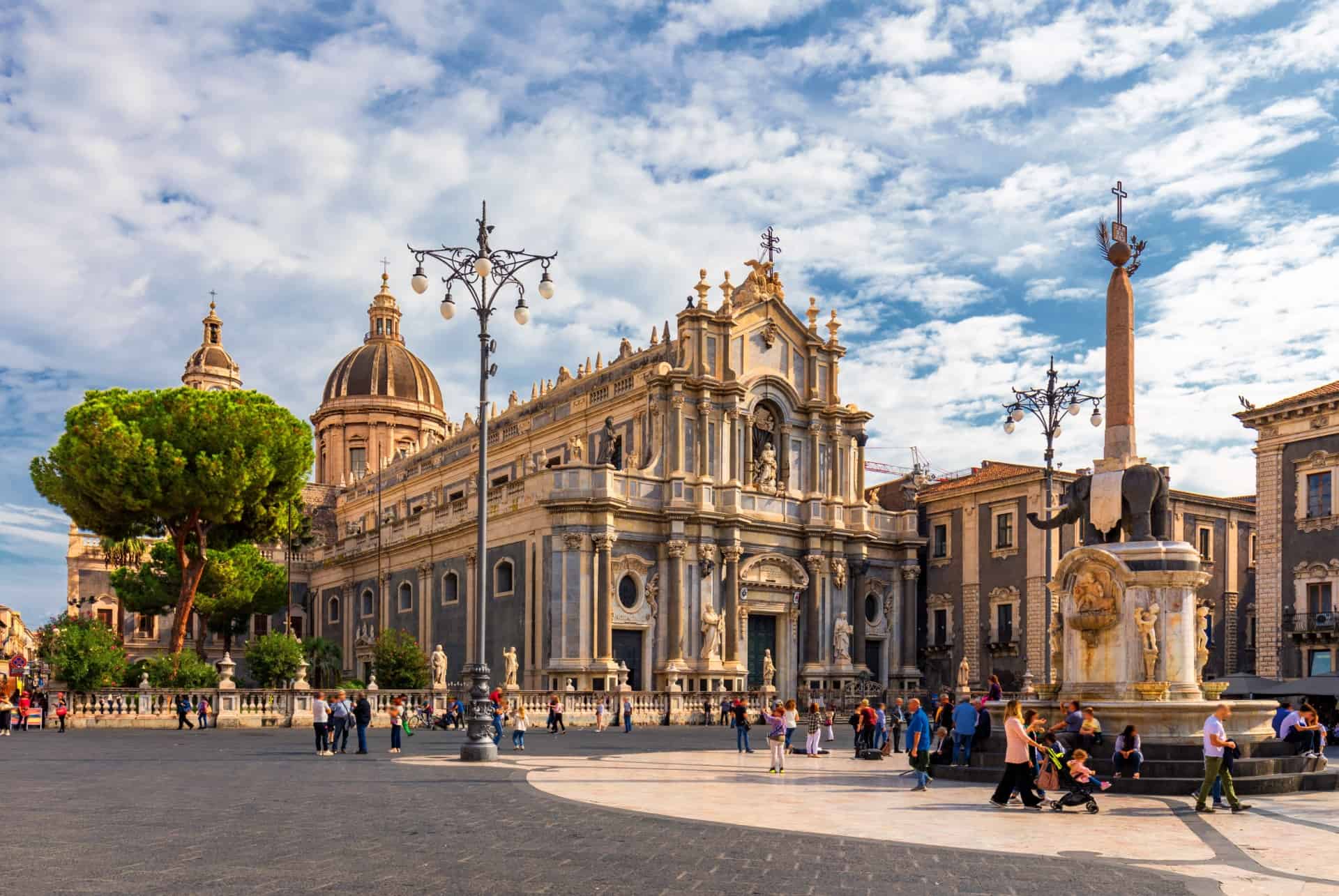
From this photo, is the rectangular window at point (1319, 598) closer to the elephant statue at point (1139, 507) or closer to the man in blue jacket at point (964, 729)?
the elephant statue at point (1139, 507)

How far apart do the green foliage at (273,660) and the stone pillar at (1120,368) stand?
32.2 meters

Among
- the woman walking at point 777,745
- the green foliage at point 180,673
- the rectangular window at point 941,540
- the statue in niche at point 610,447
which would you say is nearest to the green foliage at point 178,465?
the green foliage at point 180,673

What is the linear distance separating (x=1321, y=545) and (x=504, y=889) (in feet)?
131

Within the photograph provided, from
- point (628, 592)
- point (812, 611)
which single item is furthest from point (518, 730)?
point (812, 611)

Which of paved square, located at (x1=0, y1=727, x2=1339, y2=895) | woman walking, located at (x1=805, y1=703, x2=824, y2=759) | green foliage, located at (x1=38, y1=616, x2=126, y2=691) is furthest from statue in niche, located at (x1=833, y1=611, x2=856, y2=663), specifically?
paved square, located at (x1=0, y1=727, x2=1339, y2=895)

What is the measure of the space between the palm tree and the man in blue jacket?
37629mm

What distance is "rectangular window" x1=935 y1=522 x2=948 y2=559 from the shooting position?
59.8 meters

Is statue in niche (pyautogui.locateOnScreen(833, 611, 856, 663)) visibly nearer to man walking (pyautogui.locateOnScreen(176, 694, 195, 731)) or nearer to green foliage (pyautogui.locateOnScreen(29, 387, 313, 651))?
green foliage (pyautogui.locateOnScreen(29, 387, 313, 651))

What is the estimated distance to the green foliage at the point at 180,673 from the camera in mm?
42250

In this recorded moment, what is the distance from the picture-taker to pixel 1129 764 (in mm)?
19109

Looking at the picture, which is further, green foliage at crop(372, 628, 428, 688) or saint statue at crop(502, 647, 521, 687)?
green foliage at crop(372, 628, 428, 688)

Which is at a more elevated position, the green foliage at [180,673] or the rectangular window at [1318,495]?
the rectangular window at [1318,495]

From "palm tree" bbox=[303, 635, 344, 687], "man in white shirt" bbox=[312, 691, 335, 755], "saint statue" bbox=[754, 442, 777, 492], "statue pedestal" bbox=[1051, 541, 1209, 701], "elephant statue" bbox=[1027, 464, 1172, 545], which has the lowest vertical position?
"palm tree" bbox=[303, 635, 344, 687]

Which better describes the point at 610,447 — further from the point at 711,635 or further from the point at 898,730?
the point at 898,730
